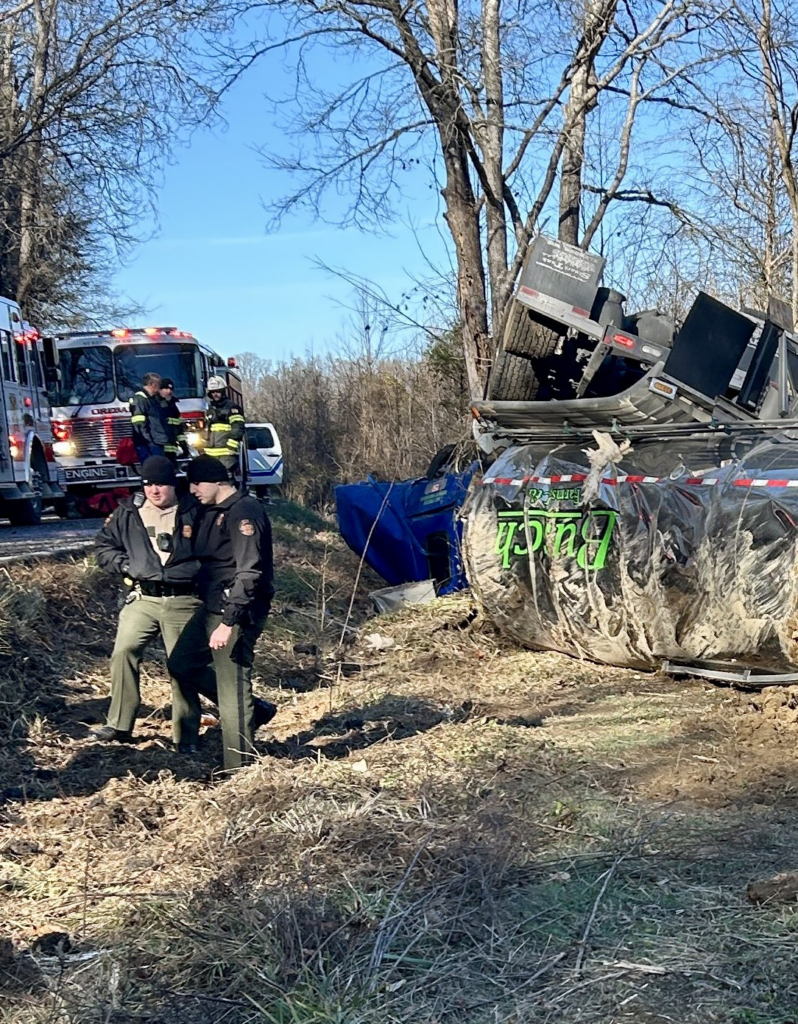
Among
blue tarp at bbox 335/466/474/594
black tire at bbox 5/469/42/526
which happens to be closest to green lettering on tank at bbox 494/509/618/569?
blue tarp at bbox 335/466/474/594

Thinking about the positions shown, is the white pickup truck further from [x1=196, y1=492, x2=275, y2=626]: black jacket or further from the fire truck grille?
[x1=196, y1=492, x2=275, y2=626]: black jacket

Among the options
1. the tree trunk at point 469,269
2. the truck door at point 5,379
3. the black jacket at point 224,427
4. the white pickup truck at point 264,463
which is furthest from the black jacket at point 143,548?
the white pickup truck at point 264,463

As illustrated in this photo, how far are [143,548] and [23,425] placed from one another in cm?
1057

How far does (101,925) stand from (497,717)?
298 cm

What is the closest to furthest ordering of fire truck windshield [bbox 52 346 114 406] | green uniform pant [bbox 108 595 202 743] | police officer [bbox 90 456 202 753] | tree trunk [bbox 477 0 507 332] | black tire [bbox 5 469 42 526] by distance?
police officer [bbox 90 456 202 753] < green uniform pant [bbox 108 595 202 743] < tree trunk [bbox 477 0 507 332] < black tire [bbox 5 469 42 526] < fire truck windshield [bbox 52 346 114 406]

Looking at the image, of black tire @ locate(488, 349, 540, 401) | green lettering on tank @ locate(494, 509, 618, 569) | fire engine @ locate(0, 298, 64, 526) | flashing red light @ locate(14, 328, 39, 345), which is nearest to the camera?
green lettering on tank @ locate(494, 509, 618, 569)

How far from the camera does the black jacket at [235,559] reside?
5.62 metres

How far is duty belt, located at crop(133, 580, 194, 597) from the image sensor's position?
5.94m

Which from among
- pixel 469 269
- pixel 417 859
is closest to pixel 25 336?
pixel 469 269

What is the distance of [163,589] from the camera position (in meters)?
5.96

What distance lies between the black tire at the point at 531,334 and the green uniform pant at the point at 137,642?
2.78m

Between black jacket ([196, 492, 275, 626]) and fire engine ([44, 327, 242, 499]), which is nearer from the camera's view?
black jacket ([196, 492, 275, 626])

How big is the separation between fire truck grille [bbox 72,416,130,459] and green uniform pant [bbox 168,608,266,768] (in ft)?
36.7

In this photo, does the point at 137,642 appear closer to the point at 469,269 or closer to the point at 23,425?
the point at 469,269
